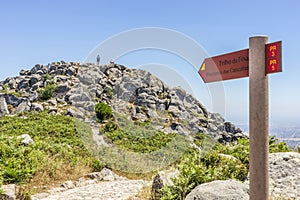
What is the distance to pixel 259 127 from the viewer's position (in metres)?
3.00

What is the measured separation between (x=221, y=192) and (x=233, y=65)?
1.56 meters

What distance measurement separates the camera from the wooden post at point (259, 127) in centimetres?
300

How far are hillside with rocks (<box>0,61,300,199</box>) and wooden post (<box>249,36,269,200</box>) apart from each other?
861 millimetres

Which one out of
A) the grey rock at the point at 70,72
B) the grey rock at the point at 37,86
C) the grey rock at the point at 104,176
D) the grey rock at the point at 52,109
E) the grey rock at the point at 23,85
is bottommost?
the grey rock at the point at 104,176

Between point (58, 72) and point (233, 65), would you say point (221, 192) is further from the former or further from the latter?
point (58, 72)

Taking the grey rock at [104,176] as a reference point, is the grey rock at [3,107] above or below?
above

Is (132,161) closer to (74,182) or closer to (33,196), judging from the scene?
(74,182)

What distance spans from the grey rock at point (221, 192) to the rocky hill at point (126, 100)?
12.1 meters

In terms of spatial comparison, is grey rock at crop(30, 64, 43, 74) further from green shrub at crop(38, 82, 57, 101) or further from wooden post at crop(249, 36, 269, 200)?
wooden post at crop(249, 36, 269, 200)

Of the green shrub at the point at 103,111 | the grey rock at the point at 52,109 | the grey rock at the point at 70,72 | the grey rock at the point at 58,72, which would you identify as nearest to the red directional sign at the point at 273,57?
the green shrub at the point at 103,111

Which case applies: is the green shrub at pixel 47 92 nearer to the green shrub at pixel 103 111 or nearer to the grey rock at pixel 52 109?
the grey rock at pixel 52 109

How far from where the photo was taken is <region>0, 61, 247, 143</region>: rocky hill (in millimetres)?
19891

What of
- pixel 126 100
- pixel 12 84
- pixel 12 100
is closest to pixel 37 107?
pixel 12 100

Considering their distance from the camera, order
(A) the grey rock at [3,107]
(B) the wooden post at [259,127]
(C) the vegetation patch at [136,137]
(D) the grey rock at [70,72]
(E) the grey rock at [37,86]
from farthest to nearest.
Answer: (D) the grey rock at [70,72] → (E) the grey rock at [37,86] → (A) the grey rock at [3,107] → (C) the vegetation patch at [136,137] → (B) the wooden post at [259,127]
